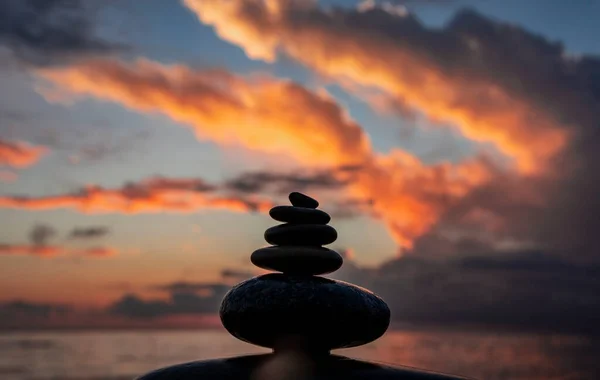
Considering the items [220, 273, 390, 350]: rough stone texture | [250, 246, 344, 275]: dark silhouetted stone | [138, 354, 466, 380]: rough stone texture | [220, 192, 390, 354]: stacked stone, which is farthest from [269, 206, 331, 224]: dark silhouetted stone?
[138, 354, 466, 380]: rough stone texture

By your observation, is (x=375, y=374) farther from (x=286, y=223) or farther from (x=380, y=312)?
(x=286, y=223)

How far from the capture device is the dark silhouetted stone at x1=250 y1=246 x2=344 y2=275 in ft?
40.6

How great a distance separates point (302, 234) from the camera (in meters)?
12.5

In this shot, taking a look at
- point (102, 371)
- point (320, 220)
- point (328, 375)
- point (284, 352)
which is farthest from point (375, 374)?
point (102, 371)

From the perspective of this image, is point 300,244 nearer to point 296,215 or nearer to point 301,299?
point 296,215

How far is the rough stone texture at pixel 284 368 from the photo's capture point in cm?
Answer: 1133

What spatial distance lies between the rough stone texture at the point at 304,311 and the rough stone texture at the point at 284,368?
42 cm

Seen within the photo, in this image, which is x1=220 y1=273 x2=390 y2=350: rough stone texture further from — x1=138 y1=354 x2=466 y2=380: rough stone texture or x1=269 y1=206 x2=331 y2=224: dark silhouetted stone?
x1=269 y1=206 x2=331 y2=224: dark silhouetted stone

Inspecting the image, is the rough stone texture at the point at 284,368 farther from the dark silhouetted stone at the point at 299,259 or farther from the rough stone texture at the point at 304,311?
the dark silhouetted stone at the point at 299,259

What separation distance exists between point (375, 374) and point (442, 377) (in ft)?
3.77

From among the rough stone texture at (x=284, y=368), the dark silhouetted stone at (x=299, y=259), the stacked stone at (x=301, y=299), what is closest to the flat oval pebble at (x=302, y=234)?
the stacked stone at (x=301, y=299)

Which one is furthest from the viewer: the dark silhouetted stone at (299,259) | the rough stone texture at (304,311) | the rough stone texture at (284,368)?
the dark silhouetted stone at (299,259)

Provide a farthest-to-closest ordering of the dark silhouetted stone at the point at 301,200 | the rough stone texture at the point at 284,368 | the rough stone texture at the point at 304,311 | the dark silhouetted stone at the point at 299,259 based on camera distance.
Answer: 1. the dark silhouetted stone at the point at 301,200
2. the dark silhouetted stone at the point at 299,259
3. the rough stone texture at the point at 304,311
4. the rough stone texture at the point at 284,368

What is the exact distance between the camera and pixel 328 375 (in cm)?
1123
